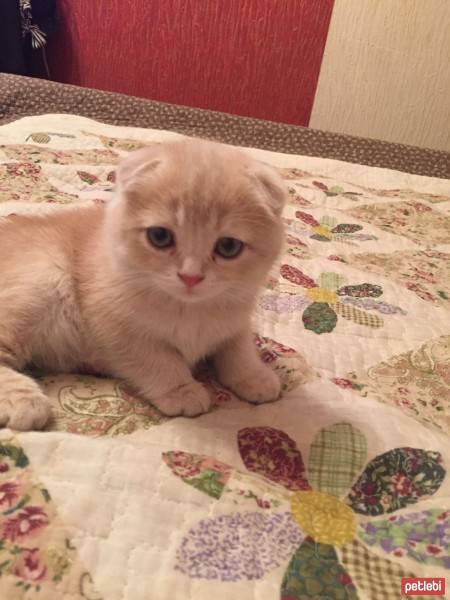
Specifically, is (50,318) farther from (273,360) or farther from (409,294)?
(409,294)

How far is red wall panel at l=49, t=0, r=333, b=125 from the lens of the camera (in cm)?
270

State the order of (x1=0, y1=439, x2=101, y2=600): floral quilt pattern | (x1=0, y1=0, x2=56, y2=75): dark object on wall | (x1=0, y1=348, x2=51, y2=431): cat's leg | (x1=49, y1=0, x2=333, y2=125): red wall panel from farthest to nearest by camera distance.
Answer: (x1=49, y1=0, x2=333, y2=125): red wall panel
(x1=0, y1=0, x2=56, y2=75): dark object on wall
(x1=0, y1=348, x2=51, y2=431): cat's leg
(x1=0, y1=439, x2=101, y2=600): floral quilt pattern

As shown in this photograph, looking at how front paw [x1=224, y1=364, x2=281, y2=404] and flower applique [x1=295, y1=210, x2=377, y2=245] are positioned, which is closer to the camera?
front paw [x1=224, y1=364, x2=281, y2=404]

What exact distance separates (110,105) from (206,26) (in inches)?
39.6

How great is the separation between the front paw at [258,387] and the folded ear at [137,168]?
0.35 metres

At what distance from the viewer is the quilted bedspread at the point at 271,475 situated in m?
0.52

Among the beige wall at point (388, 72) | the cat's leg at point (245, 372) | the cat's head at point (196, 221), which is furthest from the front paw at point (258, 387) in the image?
the beige wall at point (388, 72)

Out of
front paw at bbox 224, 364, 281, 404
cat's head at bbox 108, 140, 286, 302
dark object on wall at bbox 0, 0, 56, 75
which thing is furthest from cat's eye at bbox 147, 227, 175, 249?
dark object on wall at bbox 0, 0, 56, 75

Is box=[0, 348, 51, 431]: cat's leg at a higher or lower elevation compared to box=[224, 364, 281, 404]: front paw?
higher

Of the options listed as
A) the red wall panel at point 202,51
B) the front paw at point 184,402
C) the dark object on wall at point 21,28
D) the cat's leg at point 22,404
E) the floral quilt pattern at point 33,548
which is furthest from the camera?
the red wall panel at point 202,51

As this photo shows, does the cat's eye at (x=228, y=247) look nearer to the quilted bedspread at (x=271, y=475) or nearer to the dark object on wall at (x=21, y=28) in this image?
the quilted bedspread at (x=271, y=475)

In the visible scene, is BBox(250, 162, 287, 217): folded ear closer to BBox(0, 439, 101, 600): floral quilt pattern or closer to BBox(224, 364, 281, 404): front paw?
BBox(224, 364, 281, 404): front paw

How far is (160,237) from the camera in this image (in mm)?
754

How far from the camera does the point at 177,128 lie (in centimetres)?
216
